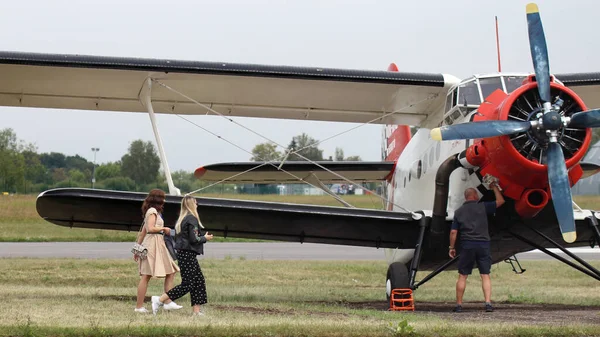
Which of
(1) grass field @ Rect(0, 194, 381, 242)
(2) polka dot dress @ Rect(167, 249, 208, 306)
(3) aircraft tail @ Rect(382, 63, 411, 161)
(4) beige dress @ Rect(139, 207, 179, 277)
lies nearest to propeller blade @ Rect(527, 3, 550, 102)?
(2) polka dot dress @ Rect(167, 249, 208, 306)

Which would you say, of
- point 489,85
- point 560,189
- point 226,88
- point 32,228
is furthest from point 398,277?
point 32,228

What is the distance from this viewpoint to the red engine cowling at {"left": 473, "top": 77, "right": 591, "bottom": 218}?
411 inches

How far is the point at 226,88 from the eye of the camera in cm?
1394

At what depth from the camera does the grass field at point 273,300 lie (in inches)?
307

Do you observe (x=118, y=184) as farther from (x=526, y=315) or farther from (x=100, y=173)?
(x=526, y=315)

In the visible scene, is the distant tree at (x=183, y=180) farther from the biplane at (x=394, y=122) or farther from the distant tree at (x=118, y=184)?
the biplane at (x=394, y=122)

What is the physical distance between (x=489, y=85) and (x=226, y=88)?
4349 millimetres

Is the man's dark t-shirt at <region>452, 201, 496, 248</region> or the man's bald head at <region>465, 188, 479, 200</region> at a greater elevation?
the man's bald head at <region>465, 188, 479, 200</region>

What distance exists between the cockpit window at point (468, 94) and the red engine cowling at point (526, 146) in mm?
941

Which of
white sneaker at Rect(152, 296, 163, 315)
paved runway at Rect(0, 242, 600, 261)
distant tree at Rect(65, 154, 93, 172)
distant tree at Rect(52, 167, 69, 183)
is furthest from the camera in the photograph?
distant tree at Rect(65, 154, 93, 172)

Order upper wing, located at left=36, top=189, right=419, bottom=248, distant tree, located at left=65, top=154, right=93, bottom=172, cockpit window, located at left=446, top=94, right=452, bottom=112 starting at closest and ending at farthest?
1. upper wing, located at left=36, top=189, right=419, bottom=248
2. cockpit window, located at left=446, top=94, right=452, bottom=112
3. distant tree, located at left=65, top=154, right=93, bottom=172

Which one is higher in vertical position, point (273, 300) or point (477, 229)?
point (477, 229)

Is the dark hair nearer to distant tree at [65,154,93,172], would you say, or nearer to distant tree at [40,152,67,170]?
distant tree at [65,154,93,172]

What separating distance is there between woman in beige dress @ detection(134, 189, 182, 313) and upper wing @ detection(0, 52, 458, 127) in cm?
311
